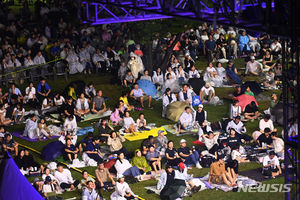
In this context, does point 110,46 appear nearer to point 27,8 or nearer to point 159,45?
point 159,45

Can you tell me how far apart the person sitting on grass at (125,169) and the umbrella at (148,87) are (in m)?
5.03

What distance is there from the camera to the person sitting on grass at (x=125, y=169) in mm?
13186

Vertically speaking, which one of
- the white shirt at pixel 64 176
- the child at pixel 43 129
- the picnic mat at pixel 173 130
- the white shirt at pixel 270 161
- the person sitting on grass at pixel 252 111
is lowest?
the white shirt at pixel 64 176

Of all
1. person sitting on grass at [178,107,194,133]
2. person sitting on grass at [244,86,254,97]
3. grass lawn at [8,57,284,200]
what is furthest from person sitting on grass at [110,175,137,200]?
person sitting on grass at [244,86,254,97]

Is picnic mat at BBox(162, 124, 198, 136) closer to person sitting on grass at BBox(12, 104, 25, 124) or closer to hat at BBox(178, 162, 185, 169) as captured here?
hat at BBox(178, 162, 185, 169)

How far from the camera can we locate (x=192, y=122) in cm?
1562

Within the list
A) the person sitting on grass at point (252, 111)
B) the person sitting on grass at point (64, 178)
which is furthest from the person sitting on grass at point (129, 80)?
the person sitting on grass at point (64, 178)

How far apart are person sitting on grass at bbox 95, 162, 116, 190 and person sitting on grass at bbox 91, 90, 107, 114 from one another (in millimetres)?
4229

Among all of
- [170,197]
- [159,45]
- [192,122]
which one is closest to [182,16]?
[170,197]

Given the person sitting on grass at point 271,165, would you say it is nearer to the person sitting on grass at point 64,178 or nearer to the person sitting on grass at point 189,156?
the person sitting on grass at point 189,156

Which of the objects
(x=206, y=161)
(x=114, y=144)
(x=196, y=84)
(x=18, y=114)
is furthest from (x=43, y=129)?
(x=196, y=84)

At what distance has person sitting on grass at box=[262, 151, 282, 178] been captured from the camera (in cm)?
1292

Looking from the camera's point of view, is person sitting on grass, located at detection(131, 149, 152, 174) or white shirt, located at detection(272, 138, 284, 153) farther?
white shirt, located at detection(272, 138, 284, 153)

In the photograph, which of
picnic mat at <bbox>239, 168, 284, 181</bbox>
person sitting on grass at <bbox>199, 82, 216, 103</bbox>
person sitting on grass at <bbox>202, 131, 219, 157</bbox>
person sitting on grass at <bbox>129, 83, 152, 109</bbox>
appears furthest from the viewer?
person sitting on grass at <bbox>129, 83, 152, 109</bbox>
